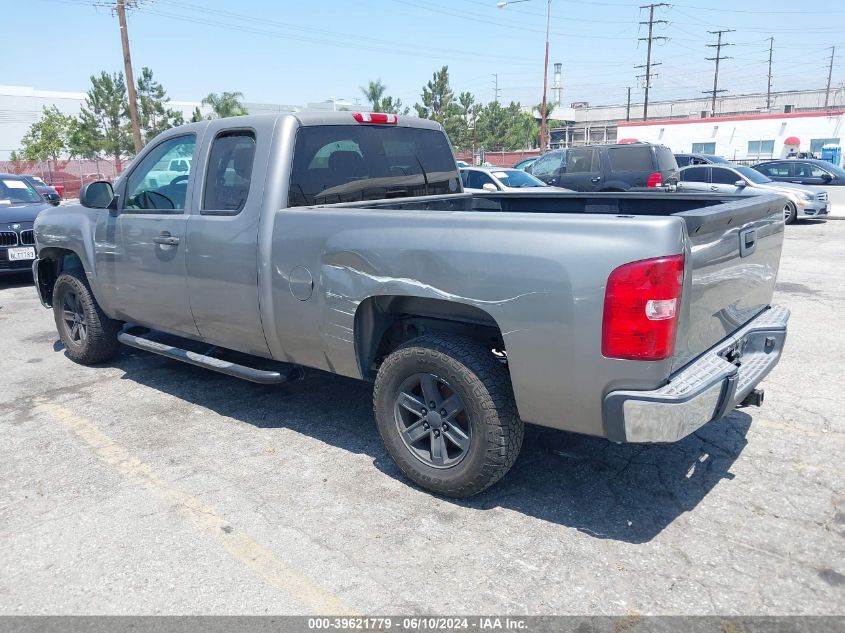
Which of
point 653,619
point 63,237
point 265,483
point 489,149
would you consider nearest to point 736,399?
point 653,619

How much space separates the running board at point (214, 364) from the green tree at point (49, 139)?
53.4 metres

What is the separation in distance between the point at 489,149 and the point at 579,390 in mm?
66285

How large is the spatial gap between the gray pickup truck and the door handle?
21mm

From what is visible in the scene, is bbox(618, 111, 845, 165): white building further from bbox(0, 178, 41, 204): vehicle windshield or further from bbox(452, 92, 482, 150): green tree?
bbox(0, 178, 41, 204): vehicle windshield

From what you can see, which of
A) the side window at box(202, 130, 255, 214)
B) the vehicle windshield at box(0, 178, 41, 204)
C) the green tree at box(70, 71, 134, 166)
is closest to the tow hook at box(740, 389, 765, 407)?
the side window at box(202, 130, 255, 214)

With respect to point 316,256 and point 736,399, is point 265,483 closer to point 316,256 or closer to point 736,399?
point 316,256

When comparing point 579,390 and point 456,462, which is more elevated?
point 579,390

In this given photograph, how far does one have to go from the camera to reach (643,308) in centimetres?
275

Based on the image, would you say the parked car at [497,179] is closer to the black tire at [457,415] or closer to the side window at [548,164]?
the side window at [548,164]

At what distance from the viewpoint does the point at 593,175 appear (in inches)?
607

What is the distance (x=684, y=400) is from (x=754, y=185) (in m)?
16.0

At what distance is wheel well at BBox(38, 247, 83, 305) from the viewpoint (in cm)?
593

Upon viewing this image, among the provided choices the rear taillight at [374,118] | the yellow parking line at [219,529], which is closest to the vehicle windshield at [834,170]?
the rear taillight at [374,118]

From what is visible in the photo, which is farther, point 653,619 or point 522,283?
point 522,283
